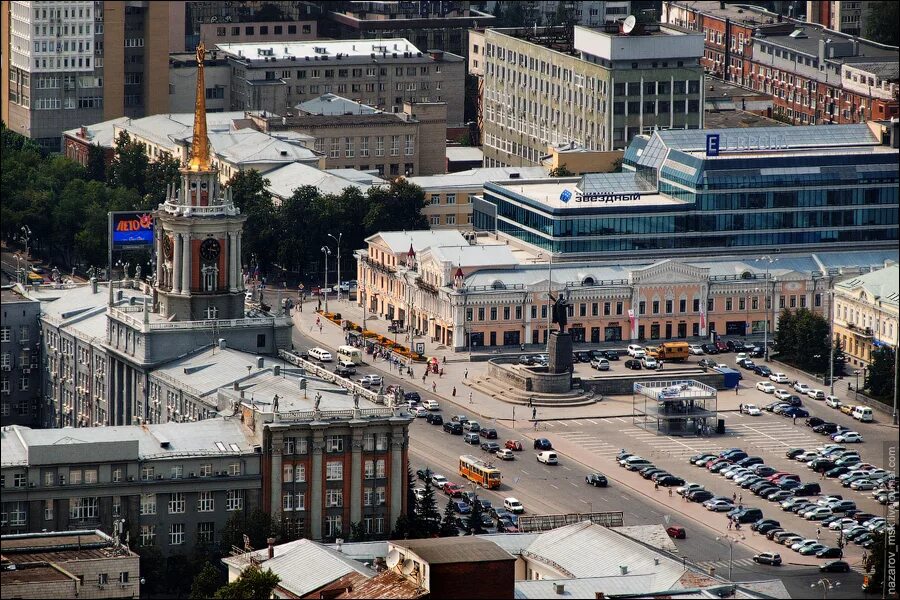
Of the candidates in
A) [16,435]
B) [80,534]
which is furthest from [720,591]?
[16,435]

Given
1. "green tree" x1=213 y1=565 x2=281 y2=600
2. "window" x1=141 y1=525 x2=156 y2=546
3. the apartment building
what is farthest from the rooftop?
the apartment building

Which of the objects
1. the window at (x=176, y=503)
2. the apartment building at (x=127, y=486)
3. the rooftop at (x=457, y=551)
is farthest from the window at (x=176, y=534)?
the rooftop at (x=457, y=551)

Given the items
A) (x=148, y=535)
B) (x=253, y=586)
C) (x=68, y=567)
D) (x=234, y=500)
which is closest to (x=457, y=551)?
(x=253, y=586)

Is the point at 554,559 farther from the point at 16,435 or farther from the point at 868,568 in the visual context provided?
the point at 16,435

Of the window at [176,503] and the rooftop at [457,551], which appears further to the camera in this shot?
the window at [176,503]

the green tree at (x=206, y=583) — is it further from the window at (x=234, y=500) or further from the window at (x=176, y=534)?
the window at (x=234, y=500)

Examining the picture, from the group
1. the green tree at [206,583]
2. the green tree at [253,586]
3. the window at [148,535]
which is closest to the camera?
the green tree at [253,586]

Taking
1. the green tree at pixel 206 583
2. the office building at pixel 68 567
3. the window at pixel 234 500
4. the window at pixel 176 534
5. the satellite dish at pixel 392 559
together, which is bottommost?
the window at pixel 176 534

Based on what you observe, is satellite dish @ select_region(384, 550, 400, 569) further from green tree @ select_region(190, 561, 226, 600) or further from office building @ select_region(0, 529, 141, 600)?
green tree @ select_region(190, 561, 226, 600)
